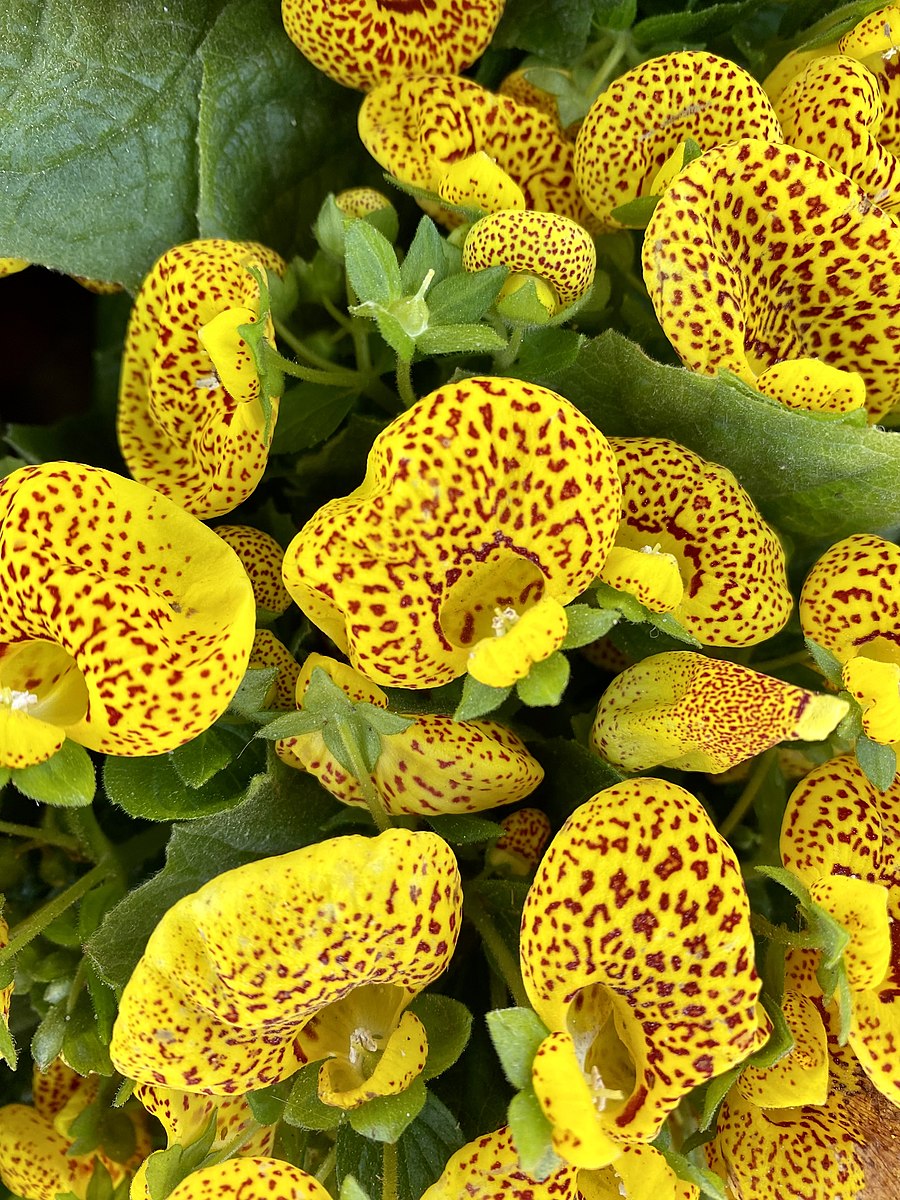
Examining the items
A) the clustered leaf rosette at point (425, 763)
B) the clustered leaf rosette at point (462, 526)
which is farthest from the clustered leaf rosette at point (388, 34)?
the clustered leaf rosette at point (425, 763)

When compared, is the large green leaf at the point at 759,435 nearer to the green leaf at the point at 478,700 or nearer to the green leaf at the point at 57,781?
the green leaf at the point at 478,700

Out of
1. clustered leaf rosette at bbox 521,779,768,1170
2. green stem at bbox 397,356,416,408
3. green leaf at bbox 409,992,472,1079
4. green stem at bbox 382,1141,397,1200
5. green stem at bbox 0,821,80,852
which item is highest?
green stem at bbox 397,356,416,408

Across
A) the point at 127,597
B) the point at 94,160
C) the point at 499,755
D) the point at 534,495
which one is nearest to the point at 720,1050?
the point at 499,755

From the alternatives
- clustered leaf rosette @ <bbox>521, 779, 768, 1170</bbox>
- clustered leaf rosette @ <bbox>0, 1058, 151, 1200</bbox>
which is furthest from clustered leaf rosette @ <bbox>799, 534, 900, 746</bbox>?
clustered leaf rosette @ <bbox>0, 1058, 151, 1200</bbox>

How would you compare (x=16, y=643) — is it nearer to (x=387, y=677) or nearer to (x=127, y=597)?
Answer: (x=127, y=597)

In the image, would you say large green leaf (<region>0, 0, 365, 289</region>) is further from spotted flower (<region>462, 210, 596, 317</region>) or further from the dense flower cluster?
spotted flower (<region>462, 210, 596, 317</region>)
